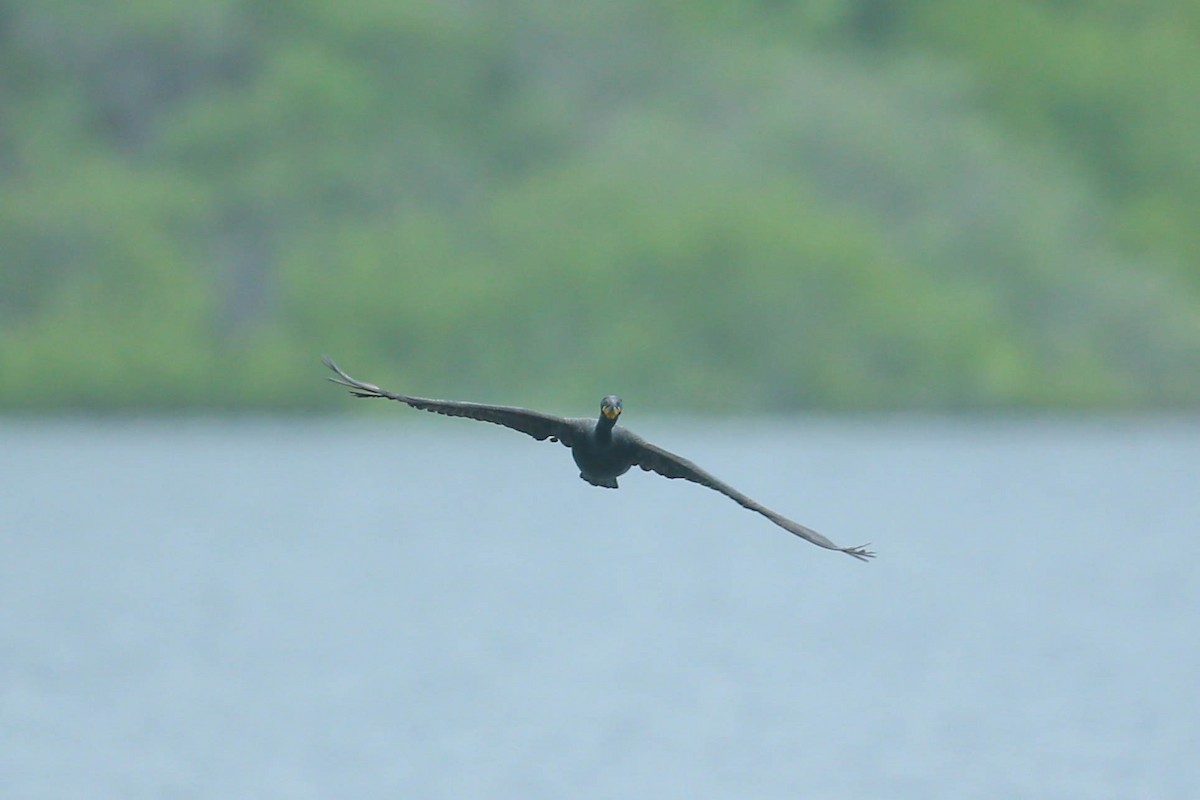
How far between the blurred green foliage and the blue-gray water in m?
3.40

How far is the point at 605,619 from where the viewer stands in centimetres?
4597

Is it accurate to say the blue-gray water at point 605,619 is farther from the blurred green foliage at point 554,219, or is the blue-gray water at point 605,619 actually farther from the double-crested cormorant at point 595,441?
the double-crested cormorant at point 595,441

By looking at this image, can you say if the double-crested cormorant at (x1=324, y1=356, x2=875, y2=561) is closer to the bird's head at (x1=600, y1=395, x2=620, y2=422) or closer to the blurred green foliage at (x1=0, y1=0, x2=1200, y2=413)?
the bird's head at (x1=600, y1=395, x2=620, y2=422)

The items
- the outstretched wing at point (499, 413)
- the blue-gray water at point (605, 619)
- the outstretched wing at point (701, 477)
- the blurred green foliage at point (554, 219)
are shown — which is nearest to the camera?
the outstretched wing at point (701, 477)

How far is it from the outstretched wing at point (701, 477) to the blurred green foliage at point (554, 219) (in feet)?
155

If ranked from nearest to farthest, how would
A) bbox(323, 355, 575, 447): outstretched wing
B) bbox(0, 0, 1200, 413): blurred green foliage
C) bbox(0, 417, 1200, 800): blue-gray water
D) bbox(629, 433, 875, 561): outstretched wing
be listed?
bbox(629, 433, 875, 561): outstretched wing
bbox(323, 355, 575, 447): outstretched wing
bbox(0, 417, 1200, 800): blue-gray water
bbox(0, 0, 1200, 413): blurred green foliage

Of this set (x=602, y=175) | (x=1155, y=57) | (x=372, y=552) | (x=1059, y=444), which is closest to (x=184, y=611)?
(x=372, y=552)

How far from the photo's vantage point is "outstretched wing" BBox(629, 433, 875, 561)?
1362 cm

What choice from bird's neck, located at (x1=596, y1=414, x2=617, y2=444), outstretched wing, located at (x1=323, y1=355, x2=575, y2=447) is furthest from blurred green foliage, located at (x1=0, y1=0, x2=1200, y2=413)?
bird's neck, located at (x1=596, y1=414, x2=617, y2=444)

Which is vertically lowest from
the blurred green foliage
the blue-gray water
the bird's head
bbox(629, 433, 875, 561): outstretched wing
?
bbox(629, 433, 875, 561): outstretched wing

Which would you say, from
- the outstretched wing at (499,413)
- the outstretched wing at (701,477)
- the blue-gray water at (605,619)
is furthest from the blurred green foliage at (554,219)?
the outstretched wing at (701,477)

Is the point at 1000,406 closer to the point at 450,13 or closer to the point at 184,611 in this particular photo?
the point at 450,13

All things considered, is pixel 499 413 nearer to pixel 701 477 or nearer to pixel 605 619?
pixel 701 477

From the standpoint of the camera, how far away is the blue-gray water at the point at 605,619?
96.5ft
